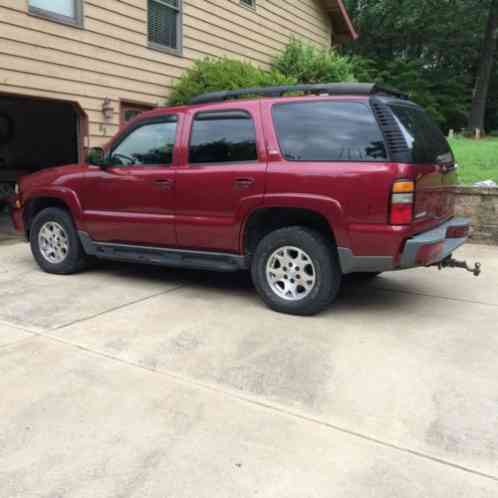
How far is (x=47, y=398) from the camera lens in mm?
3170

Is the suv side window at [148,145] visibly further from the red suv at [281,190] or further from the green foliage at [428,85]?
the green foliage at [428,85]

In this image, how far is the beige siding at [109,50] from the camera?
24.2ft

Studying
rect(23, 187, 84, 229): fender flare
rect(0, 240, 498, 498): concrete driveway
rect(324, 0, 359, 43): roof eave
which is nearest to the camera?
rect(0, 240, 498, 498): concrete driveway

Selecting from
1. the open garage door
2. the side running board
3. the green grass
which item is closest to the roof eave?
the green grass

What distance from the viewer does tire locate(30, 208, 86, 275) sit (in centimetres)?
602

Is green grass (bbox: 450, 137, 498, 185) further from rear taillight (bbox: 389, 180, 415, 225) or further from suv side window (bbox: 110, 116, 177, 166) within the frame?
suv side window (bbox: 110, 116, 177, 166)

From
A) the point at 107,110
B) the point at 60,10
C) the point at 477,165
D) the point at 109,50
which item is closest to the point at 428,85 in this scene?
the point at 477,165

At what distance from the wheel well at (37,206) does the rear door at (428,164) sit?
3.89 meters

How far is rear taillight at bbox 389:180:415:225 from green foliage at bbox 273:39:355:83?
8622mm

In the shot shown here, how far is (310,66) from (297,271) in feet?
29.4

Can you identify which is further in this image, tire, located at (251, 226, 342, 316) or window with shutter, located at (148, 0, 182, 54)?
window with shutter, located at (148, 0, 182, 54)

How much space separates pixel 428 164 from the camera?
14.3ft

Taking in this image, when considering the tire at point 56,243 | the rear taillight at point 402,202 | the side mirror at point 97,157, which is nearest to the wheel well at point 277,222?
the rear taillight at point 402,202

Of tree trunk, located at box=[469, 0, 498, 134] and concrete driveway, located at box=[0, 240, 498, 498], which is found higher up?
tree trunk, located at box=[469, 0, 498, 134]
